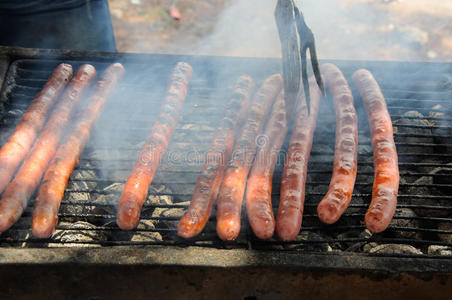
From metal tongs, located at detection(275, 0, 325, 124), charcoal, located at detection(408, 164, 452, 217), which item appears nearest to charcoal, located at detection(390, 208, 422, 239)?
charcoal, located at detection(408, 164, 452, 217)

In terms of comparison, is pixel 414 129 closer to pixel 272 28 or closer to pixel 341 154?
pixel 341 154

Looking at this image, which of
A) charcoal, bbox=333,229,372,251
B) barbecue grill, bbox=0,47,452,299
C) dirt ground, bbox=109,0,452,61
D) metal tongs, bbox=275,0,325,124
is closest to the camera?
barbecue grill, bbox=0,47,452,299

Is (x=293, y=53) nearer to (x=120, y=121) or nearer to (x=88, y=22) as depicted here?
(x=120, y=121)

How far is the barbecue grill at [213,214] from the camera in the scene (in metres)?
2.18

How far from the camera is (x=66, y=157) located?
281cm

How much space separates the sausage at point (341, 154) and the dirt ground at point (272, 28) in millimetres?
4003

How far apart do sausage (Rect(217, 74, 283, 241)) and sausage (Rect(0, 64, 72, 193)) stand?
1.66 meters

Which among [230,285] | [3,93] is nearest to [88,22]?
[3,93]

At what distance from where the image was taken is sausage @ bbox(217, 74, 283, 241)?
2363 mm

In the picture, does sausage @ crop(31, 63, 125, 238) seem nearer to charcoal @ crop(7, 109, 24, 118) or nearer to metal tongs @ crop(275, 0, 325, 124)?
charcoal @ crop(7, 109, 24, 118)

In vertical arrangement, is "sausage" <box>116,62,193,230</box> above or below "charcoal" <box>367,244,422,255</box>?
above

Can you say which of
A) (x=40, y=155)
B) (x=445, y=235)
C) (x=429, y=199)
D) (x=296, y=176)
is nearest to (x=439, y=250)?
(x=445, y=235)

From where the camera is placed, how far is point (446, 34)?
25.9ft

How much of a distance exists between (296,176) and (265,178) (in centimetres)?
24
